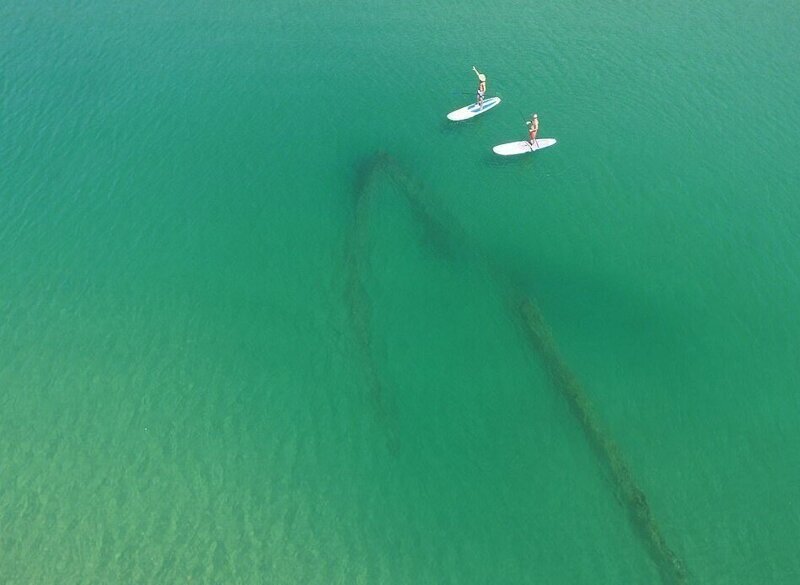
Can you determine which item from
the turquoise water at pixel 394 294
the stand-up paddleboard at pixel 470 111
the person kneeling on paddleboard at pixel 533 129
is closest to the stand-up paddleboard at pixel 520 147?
the person kneeling on paddleboard at pixel 533 129

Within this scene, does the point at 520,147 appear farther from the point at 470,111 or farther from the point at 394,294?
the point at 394,294

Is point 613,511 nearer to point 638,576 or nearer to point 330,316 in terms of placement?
point 638,576

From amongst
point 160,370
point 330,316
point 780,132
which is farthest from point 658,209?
point 160,370

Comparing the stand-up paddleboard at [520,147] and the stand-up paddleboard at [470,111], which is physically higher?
the stand-up paddleboard at [470,111]

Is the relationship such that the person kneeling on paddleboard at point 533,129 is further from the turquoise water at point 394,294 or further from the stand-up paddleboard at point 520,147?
the turquoise water at point 394,294

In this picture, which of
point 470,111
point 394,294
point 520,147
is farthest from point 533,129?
point 394,294

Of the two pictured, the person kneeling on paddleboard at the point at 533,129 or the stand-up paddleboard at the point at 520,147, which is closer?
the person kneeling on paddleboard at the point at 533,129

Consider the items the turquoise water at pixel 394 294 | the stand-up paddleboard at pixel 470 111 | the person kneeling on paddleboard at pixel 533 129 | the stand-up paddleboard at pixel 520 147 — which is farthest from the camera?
the stand-up paddleboard at pixel 470 111

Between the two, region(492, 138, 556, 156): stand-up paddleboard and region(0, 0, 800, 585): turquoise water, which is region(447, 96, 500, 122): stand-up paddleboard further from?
region(492, 138, 556, 156): stand-up paddleboard
